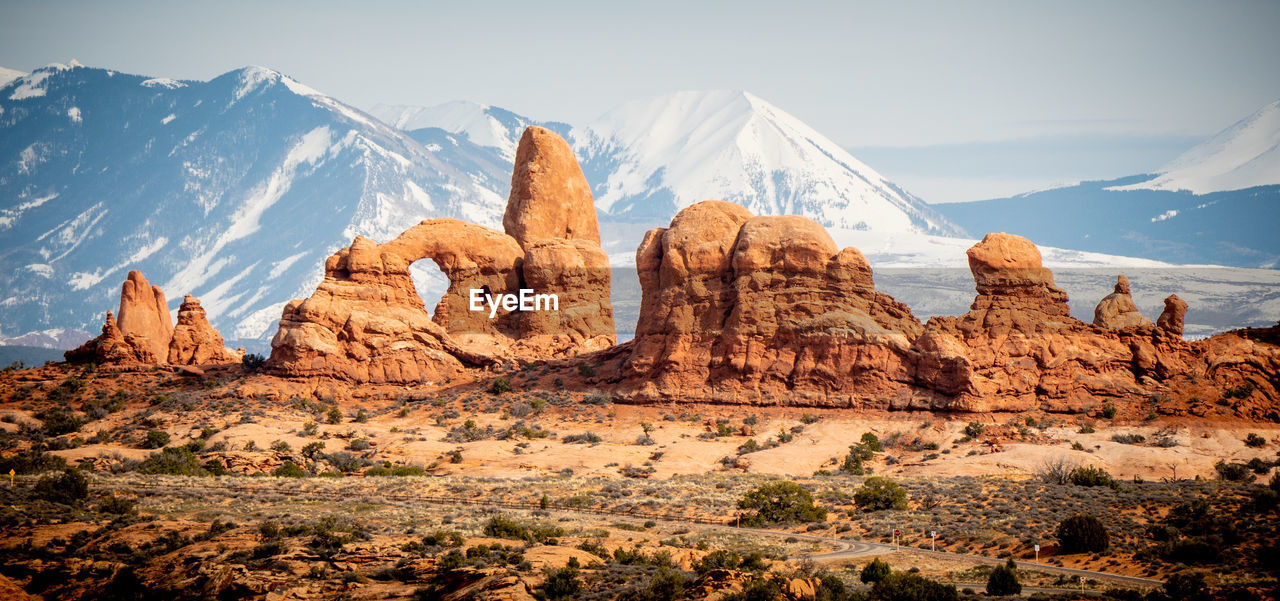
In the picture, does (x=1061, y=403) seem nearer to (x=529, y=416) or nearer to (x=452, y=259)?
(x=529, y=416)

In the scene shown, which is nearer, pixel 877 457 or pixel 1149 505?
pixel 1149 505

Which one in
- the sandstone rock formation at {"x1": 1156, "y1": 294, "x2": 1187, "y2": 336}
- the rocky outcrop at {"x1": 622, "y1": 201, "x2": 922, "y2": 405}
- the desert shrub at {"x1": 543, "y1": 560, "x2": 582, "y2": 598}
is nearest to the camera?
the desert shrub at {"x1": 543, "y1": 560, "x2": 582, "y2": 598}

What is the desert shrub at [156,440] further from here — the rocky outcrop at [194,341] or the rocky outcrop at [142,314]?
the rocky outcrop at [142,314]

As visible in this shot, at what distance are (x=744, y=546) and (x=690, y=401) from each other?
2335cm

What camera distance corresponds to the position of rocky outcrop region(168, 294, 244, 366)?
71812 millimetres

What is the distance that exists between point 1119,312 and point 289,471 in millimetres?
37593

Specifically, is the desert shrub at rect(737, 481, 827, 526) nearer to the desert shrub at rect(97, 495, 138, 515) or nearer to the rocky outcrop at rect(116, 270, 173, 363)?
the desert shrub at rect(97, 495, 138, 515)

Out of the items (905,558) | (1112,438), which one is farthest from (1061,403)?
(905,558)

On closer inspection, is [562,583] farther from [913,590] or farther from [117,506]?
[117,506]

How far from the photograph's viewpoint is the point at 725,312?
6022 centimetres

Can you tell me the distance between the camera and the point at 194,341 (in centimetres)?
7256

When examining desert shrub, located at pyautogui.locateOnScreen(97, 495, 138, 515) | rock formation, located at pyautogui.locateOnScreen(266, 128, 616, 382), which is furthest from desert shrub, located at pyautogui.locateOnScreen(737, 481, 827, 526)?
rock formation, located at pyautogui.locateOnScreen(266, 128, 616, 382)

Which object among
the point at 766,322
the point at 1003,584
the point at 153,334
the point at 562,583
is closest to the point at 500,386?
the point at 766,322

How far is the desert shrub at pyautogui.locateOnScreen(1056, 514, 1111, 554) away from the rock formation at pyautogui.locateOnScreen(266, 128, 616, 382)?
37719 mm
